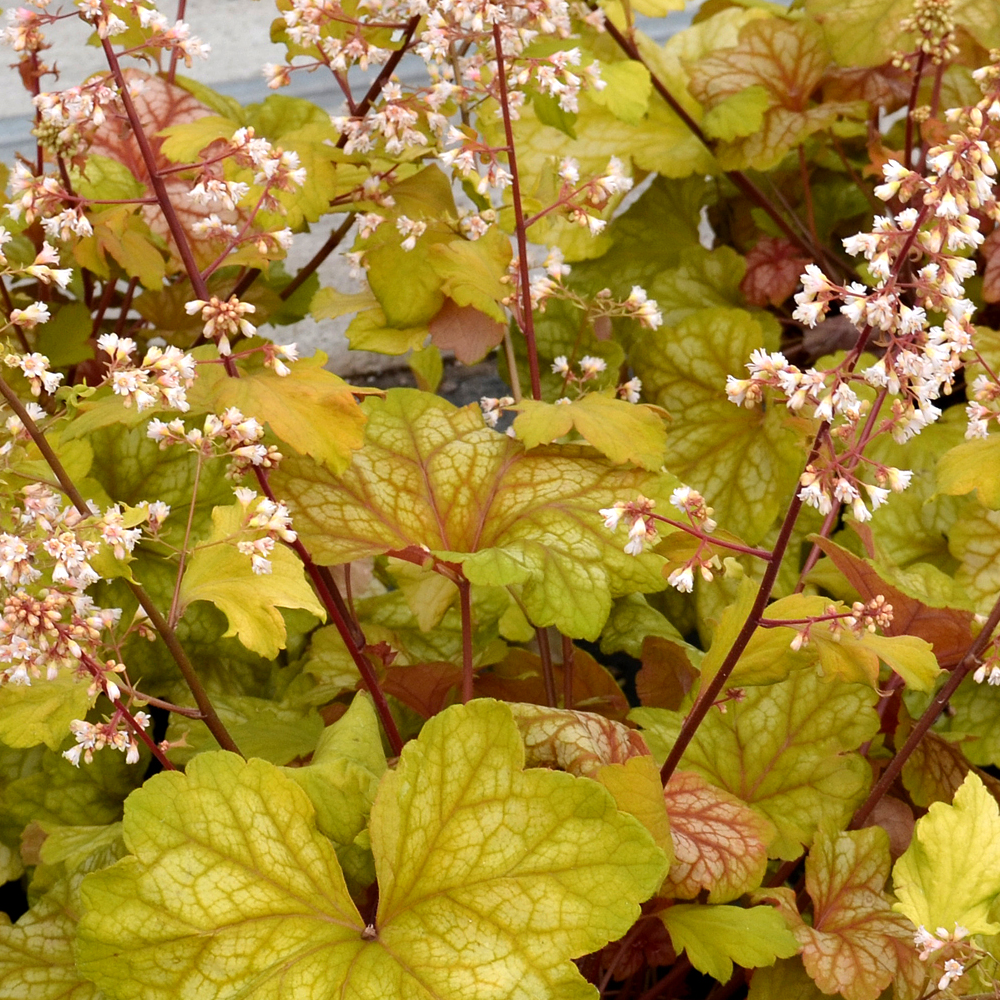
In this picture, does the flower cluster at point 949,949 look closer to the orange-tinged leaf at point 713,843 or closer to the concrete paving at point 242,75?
the orange-tinged leaf at point 713,843

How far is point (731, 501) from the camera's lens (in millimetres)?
1798

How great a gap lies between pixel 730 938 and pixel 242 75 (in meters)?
2.79

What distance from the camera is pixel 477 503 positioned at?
4.51ft

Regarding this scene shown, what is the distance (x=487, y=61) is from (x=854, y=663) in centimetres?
85

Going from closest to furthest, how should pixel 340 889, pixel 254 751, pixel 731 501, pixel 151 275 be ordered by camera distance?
pixel 340 889, pixel 254 751, pixel 151 275, pixel 731 501

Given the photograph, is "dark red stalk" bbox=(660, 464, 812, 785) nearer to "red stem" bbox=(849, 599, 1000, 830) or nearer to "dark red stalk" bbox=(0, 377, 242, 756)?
"red stem" bbox=(849, 599, 1000, 830)

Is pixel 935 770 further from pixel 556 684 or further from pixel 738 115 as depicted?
pixel 738 115

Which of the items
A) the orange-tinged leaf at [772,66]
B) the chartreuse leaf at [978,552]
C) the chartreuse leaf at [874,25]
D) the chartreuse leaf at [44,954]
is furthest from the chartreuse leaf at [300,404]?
the chartreuse leaf at [874,25]

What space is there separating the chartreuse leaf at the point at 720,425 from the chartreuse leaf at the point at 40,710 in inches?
40.3

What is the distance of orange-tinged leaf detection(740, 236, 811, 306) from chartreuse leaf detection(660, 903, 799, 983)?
1.16m

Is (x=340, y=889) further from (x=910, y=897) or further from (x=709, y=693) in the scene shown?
(x=910, y=897)

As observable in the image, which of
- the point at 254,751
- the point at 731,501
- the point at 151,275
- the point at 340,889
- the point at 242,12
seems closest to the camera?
the point at 340,889

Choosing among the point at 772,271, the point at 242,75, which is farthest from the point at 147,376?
the point at 242,75

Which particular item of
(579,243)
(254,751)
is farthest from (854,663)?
(579,243)
